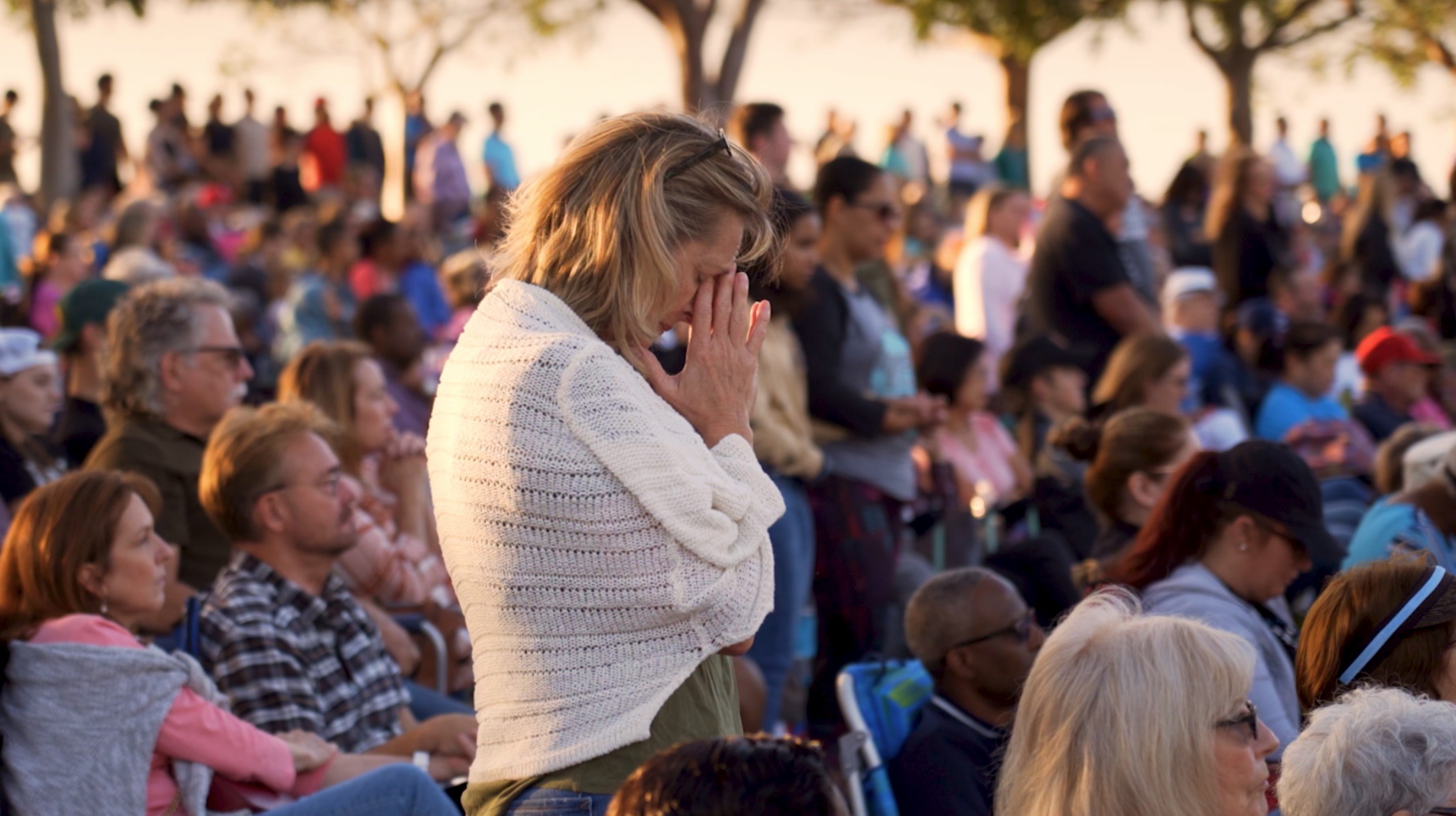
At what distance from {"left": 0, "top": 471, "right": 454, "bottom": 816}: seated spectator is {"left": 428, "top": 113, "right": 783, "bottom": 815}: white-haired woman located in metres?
1.25

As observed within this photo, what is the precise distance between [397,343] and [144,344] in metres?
2.09

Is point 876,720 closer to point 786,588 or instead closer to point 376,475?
point 786,588

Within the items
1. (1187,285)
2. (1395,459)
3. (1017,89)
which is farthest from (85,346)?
(1017,89)

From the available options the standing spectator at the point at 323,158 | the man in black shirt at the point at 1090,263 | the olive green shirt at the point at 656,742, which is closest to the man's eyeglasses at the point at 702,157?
the olive green shirt at the point at 656,742

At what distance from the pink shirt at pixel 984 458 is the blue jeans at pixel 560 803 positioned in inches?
183

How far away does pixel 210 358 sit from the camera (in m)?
5.03

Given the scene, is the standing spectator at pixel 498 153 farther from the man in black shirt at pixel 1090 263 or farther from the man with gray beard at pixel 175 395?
the man with gray beard at pixel 175 395

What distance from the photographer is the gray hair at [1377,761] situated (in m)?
2.50

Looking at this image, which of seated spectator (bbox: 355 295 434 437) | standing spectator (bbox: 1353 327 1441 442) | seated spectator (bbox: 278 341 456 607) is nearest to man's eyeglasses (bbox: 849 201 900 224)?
seated spectator (bbox: 278 341 456 607)

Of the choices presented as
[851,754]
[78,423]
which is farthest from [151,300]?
[851,754]

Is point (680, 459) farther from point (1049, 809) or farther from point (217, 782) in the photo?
point (217, 782)

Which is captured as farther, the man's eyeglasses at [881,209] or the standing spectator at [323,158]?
the standing spectator at [323,158]

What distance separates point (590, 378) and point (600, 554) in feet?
0.77

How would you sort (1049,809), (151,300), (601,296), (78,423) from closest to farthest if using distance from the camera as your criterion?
(601,296) < (1049,809) < (151,300) < (78,423)
